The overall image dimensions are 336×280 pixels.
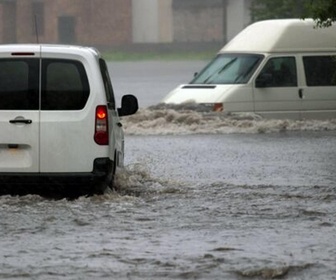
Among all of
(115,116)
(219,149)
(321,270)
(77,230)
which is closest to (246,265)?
(321,270)

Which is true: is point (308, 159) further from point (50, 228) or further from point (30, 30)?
point (30, 30)

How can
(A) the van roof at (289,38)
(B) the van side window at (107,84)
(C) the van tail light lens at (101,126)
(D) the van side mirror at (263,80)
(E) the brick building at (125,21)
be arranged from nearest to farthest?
(C) the van tail light lens at (101,126), (B) the van side window at (107,84), (D) the van side mirror at (263,80), (A) the van roof at (289,38), (E) the brick building at (125,21)

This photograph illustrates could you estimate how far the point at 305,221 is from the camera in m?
14.6

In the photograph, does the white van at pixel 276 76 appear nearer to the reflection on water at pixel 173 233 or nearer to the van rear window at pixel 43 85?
the reflection on water at pixel 173 233

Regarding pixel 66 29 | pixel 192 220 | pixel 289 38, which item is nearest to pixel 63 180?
pixel 192 220

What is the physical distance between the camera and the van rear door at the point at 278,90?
28.7 metres

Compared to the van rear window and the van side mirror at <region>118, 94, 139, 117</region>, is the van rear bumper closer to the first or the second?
the van rear window

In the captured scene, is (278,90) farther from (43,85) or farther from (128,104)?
(43,85)

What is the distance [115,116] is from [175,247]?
183 inches

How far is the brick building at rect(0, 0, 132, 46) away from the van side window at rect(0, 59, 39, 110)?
7755 centimetres

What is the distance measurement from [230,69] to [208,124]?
1.26 m

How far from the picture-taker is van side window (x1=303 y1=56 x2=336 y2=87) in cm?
2934

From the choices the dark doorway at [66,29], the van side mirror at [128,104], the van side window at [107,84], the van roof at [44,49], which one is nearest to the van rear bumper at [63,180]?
the van side window at [107,84]

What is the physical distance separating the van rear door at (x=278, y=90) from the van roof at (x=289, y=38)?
30cm
